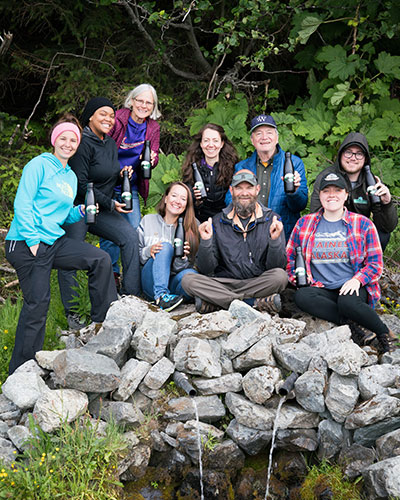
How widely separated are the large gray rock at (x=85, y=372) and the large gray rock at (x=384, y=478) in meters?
2.04

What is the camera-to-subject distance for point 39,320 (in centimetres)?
491

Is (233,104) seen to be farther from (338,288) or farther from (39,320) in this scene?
(39,320)

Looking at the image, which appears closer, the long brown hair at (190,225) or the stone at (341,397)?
the stone at (341,397)

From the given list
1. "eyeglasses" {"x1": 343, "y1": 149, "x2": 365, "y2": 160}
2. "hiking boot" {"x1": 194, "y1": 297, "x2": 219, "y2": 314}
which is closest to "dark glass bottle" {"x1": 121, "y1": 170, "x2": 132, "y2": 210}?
"hiking boot" {"x1": 194, "y1": 297, "x2": 219, "y2": 314}

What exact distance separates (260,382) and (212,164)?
2.62m

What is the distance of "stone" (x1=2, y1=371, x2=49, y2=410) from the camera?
4.43 m

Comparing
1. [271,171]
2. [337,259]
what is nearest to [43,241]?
[271,171]

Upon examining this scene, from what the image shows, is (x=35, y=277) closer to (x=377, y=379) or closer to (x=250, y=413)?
(x=250, y=413)

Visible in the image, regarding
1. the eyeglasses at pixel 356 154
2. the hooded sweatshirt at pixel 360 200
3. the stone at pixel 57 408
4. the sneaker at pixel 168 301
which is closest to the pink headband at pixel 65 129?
the sneaker at pixel 168 301

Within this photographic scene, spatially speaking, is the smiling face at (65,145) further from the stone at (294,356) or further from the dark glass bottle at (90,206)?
the stone at (294,356)

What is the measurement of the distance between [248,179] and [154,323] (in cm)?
165

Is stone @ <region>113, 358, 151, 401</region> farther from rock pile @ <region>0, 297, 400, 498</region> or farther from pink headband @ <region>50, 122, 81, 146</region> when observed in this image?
pink headband @ <region>50, 122, 81, 146</region>

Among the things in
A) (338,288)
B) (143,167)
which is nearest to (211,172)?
(143,167)

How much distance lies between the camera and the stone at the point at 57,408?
13.7 feet
